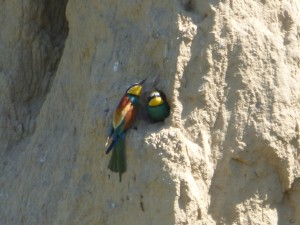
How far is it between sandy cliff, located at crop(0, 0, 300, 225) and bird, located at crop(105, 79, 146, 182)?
37 millimetres

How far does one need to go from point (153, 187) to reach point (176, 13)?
29.1 inches

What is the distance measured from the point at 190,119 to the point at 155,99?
173mm

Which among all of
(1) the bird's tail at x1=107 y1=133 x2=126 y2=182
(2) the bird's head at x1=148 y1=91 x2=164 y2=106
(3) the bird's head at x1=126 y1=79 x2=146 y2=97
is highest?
(2) the bird's head at x1=148 y1=91 x2=164 y2=106

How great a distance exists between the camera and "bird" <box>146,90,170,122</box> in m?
4.04

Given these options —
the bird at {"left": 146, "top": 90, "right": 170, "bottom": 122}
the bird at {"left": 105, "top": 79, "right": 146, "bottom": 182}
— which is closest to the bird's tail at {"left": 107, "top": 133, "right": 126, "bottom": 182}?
the bird at {"left": 105, "top": 79, "right": 146, "bottom": 182}

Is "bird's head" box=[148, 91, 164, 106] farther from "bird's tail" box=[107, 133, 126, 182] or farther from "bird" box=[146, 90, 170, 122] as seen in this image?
"bird's tail" box=[107, 133, 126, 182]

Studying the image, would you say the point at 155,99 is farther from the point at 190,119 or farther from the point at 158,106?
the point at 190,119

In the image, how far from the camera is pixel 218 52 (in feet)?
13.6

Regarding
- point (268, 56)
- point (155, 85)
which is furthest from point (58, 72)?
point (268, 56)

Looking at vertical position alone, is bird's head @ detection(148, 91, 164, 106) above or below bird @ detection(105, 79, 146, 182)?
above

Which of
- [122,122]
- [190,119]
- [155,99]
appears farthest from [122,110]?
[190,119]

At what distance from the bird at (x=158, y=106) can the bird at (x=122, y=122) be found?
2.5 inches

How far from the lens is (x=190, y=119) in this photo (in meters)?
4.08

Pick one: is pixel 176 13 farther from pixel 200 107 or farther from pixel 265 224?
pixel 265 224
